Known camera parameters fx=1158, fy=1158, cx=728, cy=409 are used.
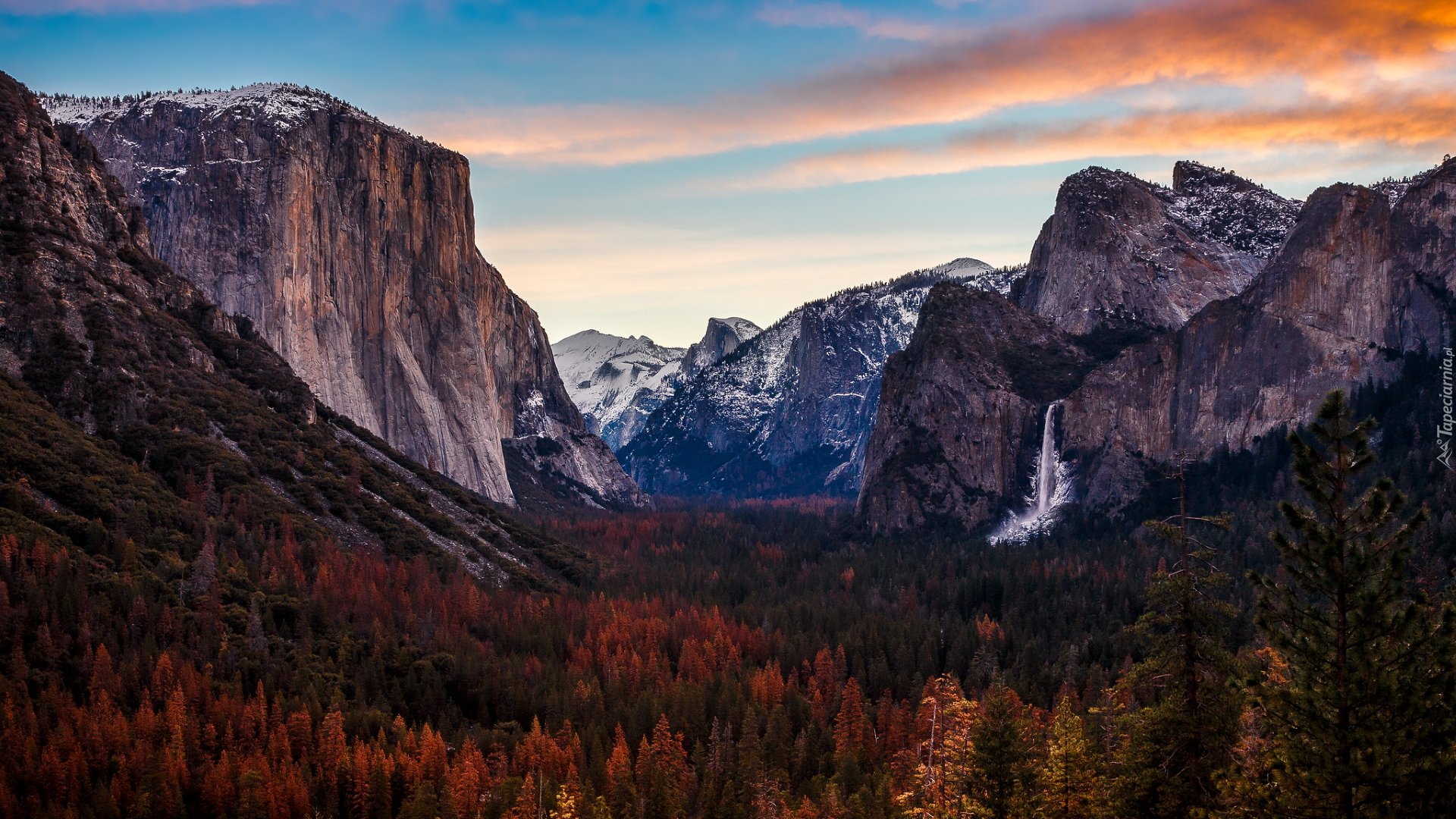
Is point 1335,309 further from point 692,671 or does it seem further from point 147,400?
point 147,400

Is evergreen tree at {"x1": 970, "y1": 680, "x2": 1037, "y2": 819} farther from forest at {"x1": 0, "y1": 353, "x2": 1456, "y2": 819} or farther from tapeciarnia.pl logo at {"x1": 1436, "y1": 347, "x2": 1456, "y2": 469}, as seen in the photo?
tapeciarnia.pl logo at {"x1": 1436, "y1": 347, "x2": 1456, "y2": 469}

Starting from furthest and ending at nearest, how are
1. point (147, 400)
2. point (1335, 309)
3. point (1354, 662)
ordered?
point (1335, 309) → point (147, 400) → point (1354, 662)

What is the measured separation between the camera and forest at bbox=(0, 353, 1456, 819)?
27.7m

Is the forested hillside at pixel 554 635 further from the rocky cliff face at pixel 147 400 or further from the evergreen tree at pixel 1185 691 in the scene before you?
the rocky cliff face at pixel 147 400

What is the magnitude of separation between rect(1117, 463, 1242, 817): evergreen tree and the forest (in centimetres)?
11

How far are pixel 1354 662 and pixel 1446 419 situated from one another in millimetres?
145362

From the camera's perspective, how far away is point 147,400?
411 feet

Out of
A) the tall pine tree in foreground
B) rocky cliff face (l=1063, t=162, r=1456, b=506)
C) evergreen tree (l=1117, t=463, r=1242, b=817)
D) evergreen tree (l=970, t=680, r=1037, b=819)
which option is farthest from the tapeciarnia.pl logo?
the tall pine tree in foreground

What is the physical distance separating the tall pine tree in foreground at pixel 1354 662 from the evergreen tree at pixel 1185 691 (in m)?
4.60

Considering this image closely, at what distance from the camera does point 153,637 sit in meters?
87.6

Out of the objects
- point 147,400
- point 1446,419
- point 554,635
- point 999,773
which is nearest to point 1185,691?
point 999,773

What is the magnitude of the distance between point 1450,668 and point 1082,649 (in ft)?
298

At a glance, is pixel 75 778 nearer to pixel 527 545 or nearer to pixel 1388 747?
pixel 1388 747

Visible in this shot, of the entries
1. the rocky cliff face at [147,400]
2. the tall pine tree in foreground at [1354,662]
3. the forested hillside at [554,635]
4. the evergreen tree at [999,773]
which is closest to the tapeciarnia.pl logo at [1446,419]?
the forested hillside at [554,635]
